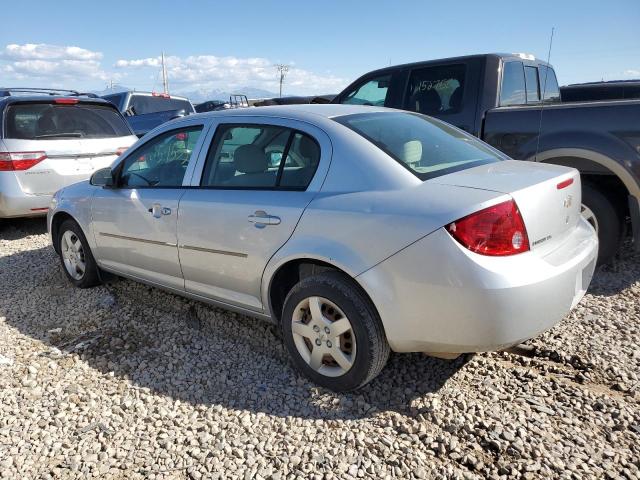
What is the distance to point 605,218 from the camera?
421 cm

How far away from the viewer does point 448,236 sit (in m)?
2.29

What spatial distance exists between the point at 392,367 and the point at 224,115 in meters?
1.98

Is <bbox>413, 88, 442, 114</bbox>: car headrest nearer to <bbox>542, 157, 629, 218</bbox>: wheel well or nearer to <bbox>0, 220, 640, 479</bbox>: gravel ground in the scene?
<bbox>542, 157, 629, 218</bbox>: wheel well

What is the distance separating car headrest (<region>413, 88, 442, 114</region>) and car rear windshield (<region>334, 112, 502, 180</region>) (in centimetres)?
210

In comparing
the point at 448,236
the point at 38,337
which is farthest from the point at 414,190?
the point at 38,337

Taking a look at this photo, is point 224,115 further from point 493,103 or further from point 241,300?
point 493,103

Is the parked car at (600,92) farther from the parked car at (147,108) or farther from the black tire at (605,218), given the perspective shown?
the parked car at (147,108)

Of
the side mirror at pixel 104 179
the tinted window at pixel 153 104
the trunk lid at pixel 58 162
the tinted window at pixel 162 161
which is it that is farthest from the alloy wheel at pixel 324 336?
the tinted window at pixel 153 104

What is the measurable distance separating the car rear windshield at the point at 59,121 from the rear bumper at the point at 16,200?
54 centimetres

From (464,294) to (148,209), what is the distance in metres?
2.35

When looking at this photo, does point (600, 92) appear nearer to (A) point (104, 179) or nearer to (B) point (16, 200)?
(A) point (104, 179)

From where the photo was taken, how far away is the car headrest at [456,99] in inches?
205

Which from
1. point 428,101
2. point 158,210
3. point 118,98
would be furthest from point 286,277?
point 118,98

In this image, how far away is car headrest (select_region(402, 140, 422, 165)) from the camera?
2746 mm
